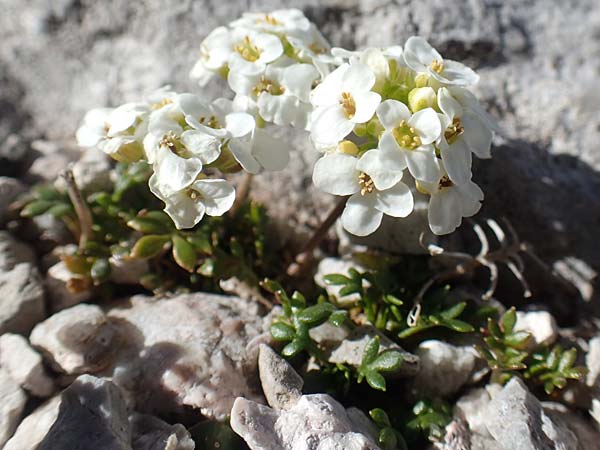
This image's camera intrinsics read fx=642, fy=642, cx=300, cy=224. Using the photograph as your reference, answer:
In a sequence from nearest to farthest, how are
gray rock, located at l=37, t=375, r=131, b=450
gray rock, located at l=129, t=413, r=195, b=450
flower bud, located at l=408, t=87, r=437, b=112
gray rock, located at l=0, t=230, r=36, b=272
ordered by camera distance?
1. gray rock, located at l=37, t=375, r=131, b=450
2. gray rock, located at l=129, t=413, r=195, b=450
3. flower bud, located at l=408, t=87, r=437, b=112
4. gray rock, located at l=0, t=230, r=36, b=272

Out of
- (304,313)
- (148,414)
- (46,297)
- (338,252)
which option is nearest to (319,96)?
(304,313)

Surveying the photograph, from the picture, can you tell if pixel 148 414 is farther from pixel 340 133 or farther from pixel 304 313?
pixel 340 133

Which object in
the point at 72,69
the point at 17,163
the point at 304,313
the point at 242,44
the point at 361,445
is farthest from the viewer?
the point at 72,69

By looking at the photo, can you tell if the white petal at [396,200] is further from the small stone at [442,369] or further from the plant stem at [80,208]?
the plant stem at [80,208]

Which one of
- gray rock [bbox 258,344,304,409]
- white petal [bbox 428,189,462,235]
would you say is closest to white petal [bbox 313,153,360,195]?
white petal [bbox 428,189,462,235]

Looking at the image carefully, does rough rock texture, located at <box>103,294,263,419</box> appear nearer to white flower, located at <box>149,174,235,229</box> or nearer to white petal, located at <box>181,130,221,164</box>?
white flower, located at <box>149,174,235,229</box>

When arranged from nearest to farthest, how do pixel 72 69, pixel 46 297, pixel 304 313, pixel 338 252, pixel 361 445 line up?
pixel 361 445 → pixel 304 313 → pixel 46 297 → pixel 338 252 → pixel 72 69

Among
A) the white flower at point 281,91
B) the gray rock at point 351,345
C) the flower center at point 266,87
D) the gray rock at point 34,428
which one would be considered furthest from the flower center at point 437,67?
the gray rock at point 34,428

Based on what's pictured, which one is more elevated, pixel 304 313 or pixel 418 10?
pixel 418 10
